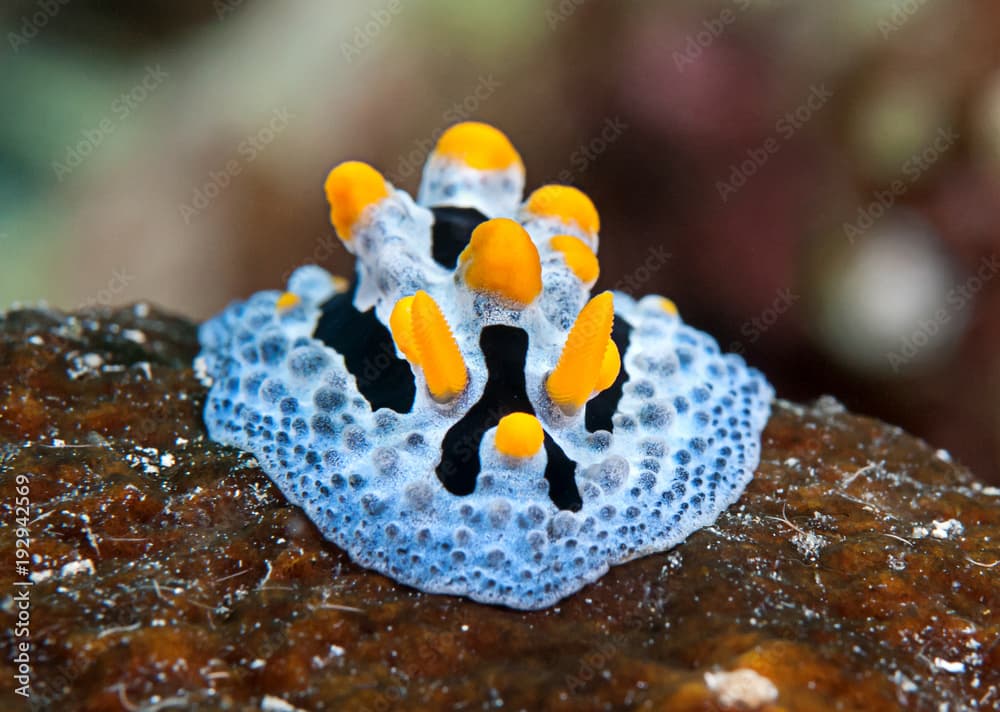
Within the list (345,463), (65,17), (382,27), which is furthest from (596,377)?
(65,17)

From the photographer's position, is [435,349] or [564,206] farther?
[564,206]

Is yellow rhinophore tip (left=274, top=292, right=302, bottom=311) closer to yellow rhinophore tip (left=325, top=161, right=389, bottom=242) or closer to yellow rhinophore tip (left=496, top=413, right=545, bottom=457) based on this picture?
yellow rhinophore tip (left=325, top=161, right=389, bottom=242)

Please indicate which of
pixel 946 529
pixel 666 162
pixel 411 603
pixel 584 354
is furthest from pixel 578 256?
pixel 666 162

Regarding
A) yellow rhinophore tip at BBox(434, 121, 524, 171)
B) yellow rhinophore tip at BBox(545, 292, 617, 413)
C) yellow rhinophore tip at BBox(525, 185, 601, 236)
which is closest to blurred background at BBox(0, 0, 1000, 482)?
yellow rhinophore tip at BBox(434, 121, 524, 171)

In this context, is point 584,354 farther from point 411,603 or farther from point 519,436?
point 411,603

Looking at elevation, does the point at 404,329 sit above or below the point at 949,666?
above

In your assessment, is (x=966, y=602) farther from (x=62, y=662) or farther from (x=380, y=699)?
(x=62, y=662)

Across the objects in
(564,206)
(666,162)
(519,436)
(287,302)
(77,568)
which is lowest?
(519,436)
